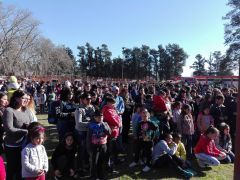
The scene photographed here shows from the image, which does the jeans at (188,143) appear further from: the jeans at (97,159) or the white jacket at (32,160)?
the white jacket at (32,160)

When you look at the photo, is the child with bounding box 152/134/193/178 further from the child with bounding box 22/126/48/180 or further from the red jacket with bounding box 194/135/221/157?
the child with bounding box 22/126/48/180

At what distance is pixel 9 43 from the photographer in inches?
2306

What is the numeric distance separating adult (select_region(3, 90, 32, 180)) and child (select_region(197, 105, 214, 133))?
17.2 ft

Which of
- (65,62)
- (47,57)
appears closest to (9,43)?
(47,57)

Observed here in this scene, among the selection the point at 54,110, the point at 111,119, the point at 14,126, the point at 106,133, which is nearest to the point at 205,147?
the point at 111,119

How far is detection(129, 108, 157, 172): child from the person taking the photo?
774 cm

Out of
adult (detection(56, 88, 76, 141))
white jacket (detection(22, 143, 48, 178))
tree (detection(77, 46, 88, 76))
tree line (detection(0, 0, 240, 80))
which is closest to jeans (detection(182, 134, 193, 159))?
adult (detection(56, 88, 76, 141))

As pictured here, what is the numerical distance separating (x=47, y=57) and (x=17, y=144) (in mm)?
67615

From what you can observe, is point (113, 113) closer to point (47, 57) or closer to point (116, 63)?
point (47, 57)

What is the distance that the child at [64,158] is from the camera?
661 cm

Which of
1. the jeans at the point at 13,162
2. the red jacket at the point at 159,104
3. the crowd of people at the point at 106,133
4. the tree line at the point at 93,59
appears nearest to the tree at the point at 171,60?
the tree line at the point at 93,59

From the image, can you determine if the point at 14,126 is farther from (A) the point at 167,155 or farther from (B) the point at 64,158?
(A) the point at 167,155

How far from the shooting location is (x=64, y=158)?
6625 millimetres

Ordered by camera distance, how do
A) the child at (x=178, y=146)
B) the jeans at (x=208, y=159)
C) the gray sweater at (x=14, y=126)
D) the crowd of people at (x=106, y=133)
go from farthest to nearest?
the jeans at (x=208, y=159) < the child at (x=178, y=146) < the crowd of people at (x=106, y=133) < the gray sweater at (x=14, y=126)
